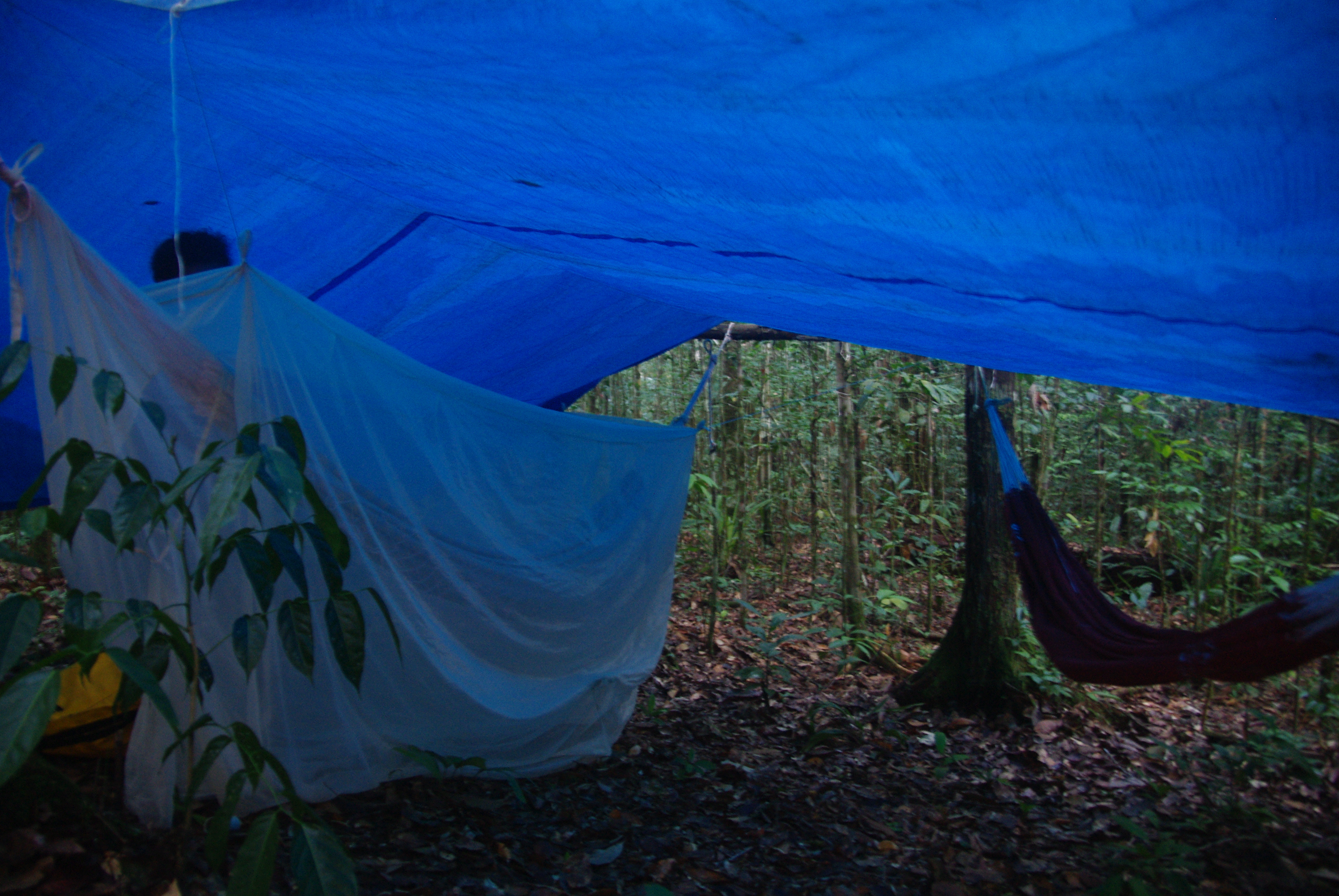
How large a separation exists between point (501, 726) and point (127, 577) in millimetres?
1102

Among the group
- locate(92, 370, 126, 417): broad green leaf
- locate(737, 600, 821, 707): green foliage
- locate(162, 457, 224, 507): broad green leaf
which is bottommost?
locate(737, 600, 821, 707): green foliage

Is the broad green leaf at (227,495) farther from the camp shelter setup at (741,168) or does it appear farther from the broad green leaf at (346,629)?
the camp shelter setup at (741,168)

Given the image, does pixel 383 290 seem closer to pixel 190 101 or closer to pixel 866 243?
pixel 190 101

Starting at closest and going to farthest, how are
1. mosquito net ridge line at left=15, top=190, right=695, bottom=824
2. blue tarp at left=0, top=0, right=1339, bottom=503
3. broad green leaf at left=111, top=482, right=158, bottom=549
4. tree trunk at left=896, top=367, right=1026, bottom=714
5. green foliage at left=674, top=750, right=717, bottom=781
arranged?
1. blue tarp at left=0, top=0, right=1339, bottom=503
2. broad green leaf at left=111, top=482, right=158, bottom=549
3. mosquito net ridge line at left=15, top=190, right=695, bottom=824
4. green foliage at left=674, top=750, right=717, bottom=781
5. tree trunk at left=896, top=367, right=1026, bottom=714

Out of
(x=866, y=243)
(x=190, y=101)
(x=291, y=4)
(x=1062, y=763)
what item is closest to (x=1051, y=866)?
(x=1062, y=763)

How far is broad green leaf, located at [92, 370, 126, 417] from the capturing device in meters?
1.41

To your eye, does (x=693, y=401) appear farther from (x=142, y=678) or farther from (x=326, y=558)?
(x=142, y=678)

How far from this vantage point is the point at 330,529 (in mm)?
1539

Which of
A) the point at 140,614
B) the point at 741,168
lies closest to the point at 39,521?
the point at 140,614

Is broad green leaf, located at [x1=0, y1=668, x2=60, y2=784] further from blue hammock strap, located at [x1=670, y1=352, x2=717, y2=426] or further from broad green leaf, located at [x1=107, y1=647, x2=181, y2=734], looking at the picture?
blue hammock strap, located at [x1=670, y1=352, x2=717, y2=426]

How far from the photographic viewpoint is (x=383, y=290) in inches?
104

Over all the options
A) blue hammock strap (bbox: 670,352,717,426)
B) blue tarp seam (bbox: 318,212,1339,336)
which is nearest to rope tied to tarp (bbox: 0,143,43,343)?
blue tarp seam (bbox: 318,212,1339,336)

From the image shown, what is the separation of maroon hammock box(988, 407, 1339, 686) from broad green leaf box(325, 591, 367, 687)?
202cm

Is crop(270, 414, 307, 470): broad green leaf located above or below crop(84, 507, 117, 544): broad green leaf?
above
